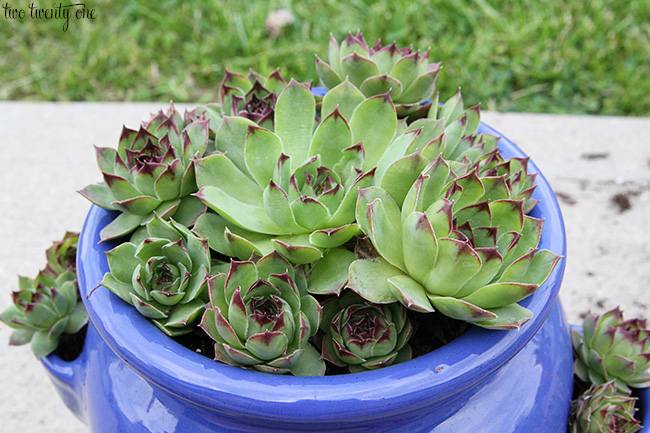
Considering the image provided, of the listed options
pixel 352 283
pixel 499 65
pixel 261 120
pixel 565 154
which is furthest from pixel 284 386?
pixel 499 65

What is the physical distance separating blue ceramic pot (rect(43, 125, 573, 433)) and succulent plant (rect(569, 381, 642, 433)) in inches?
1.5

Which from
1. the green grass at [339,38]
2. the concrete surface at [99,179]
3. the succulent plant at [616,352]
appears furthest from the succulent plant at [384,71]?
the green grass at [339,38]

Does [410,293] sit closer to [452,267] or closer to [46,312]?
[452,267]

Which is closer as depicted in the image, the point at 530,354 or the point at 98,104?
the point at 530,354

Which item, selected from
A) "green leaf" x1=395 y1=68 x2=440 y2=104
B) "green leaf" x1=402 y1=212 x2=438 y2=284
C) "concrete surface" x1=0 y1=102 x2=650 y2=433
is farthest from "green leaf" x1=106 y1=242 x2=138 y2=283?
"concrete surface" x1=0 y1=102 x2=650 y2=433

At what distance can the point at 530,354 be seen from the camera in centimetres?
79

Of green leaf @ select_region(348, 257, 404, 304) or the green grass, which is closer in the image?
green leaf @ select_region(348, 257, 404, 304)

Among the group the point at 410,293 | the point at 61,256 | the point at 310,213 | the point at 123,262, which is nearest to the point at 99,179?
the point at 61,256

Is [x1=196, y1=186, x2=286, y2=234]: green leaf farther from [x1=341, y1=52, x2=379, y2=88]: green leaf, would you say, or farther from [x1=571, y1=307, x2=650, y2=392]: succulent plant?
[x1=571, y1=307, x2=650, y2=392]: succulent plant

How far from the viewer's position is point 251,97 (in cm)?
89

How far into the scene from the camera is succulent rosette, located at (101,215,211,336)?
700 mm

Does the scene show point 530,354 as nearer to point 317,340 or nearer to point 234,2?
point 317,340

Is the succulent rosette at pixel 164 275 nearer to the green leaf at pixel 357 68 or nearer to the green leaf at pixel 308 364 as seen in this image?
the green leaf at pixel 308 364

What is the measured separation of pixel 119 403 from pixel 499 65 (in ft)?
6.19
